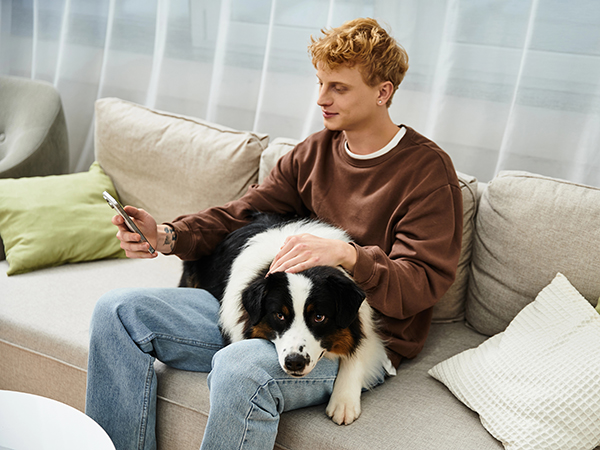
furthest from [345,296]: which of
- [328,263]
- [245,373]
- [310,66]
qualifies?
[310,66]

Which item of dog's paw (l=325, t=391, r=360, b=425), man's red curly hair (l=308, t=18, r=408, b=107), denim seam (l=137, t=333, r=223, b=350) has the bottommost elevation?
dog's paw (l=325, t=391, r=360, b=425)

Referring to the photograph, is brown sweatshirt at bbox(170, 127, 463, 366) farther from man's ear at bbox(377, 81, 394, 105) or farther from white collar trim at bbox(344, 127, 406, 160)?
man's ear at bbox(377, 81, 394, 105)

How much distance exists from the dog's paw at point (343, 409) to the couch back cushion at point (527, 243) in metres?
0.71

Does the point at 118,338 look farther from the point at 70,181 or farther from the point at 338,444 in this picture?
the point at 70,181

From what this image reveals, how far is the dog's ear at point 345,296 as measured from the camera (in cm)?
133

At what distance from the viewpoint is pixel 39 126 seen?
8.95 feet

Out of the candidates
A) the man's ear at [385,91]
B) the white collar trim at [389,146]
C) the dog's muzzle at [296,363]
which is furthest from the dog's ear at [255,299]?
the man's ear at [385,91]

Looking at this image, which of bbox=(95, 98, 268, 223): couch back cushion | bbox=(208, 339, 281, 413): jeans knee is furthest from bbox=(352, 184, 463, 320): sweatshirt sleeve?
bbox=(95, 98, 268, 223): couch back cushion

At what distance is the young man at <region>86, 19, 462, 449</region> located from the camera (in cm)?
134

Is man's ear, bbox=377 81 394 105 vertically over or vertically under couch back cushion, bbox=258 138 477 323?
over

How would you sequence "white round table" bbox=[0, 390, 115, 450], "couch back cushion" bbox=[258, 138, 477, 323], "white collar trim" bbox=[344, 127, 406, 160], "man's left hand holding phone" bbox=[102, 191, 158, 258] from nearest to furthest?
"white round table" bbox=[0, 390, 115, 450], "man's left hand holding phone" bbox=[102, 191, 158, 258], "white collar trim" bbox=[344, 127, 406, 160], "couch back cushion" bbox=[258, 138, 477, 323]

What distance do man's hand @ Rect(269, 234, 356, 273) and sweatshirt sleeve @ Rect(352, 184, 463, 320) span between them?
40 mm

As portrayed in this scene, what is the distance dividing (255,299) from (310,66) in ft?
5.15

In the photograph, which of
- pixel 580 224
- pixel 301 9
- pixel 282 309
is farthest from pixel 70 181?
pixel 580 224
